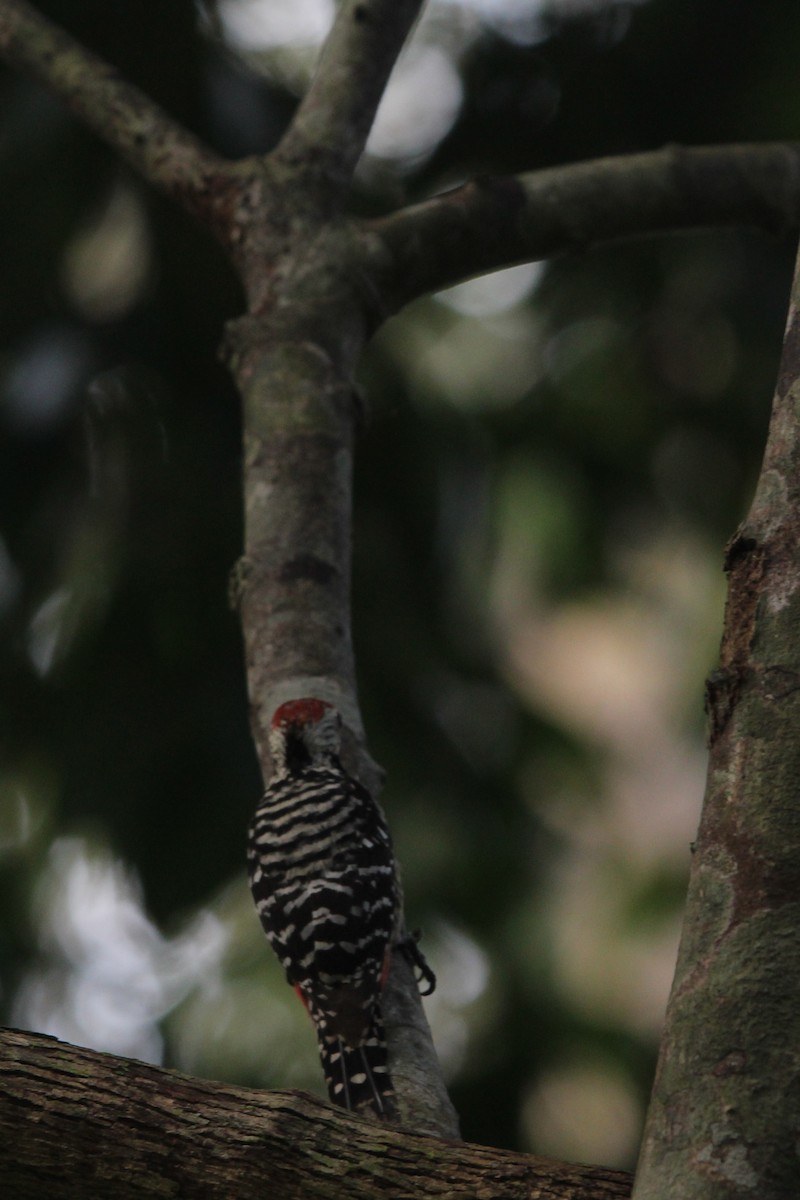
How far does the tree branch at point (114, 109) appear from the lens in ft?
13.9

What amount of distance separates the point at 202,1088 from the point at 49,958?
14.1 feet

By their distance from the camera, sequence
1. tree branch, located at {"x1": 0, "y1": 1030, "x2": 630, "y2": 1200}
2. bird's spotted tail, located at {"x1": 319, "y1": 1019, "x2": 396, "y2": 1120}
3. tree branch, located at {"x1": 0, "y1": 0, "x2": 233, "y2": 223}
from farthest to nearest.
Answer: tree branch, located at {"x1": 0, "y1": 0, "x2": 233, "y2": 223}
bird's spotted tail, located at {"x1": 319, "y1": 1019, "x2": 396, "y2": 1120}
tree branch, located at {"x1": 0, "y1": 1030, "x2": 630, "y2": 1200}

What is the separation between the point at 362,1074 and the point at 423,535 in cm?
303

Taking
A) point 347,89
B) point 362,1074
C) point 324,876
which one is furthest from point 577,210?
point 362,1074

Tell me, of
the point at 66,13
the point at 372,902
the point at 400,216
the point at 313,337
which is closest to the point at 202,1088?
the point at 372,902

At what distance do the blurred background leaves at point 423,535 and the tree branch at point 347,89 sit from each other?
1.30 m

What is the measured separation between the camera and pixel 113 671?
536 centimetres

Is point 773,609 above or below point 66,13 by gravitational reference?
below

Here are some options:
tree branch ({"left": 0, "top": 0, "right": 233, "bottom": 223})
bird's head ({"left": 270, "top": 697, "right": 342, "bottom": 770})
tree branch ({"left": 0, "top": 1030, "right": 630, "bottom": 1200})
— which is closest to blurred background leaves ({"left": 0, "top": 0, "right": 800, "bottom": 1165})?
tree branch ({"left": 0, "top": 0, "right": 233, "bottom": 223})

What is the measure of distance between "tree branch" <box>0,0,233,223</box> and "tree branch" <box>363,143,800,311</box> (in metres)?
0.58

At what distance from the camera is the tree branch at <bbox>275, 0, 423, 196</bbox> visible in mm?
4145

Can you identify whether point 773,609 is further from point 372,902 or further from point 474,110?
point 474,110

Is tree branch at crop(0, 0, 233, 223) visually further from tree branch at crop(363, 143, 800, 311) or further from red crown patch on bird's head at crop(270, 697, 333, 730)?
red crown patch on bird's head at crop(270, 697, 333, 730)

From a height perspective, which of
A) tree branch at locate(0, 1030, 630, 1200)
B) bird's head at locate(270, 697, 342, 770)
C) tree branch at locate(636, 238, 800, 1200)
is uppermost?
bird's head at locate(270, 697, 342, 770)
